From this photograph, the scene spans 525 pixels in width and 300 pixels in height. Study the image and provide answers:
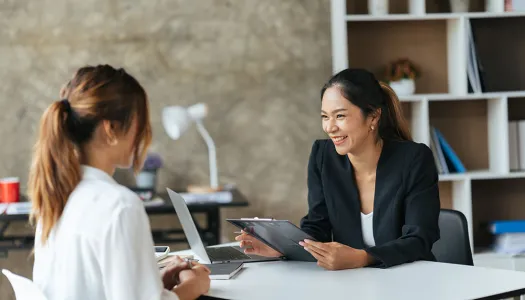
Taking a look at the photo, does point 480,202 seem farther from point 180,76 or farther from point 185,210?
point 185,210

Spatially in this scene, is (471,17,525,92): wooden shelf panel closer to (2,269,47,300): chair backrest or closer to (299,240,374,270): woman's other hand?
(299,240,374,270): woman's other hand

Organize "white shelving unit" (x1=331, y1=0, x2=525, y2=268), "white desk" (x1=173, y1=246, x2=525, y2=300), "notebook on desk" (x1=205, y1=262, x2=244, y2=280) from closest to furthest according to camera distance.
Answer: "white desk" (x1=173, y1=246, x2=525, y2=300)
"notebook on desk" (x1=205, y1=262, x2=244, y2=280)
"white shelving unit" (x1=331, y1=0, x2=525, y2=268)

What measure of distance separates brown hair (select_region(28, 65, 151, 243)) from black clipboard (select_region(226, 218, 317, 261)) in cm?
68

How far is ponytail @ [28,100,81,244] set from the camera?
5.46 feet

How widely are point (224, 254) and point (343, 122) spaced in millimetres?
578

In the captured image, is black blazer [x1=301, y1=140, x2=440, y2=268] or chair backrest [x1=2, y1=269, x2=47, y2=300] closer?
chair backrest [x1=2, y1=269, x2=47, y2=300]

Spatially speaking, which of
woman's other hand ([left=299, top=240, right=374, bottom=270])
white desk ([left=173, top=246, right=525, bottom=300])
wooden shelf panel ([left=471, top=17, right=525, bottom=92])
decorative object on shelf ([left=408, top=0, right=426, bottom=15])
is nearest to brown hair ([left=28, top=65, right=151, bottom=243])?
white desk ([left=173, top=246, right=525, bottom=300])

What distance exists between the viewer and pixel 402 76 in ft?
13.2

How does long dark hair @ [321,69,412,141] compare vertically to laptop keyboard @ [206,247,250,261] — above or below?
above

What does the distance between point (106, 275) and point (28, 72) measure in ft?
9.03

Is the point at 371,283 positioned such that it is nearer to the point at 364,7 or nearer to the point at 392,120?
the point at 392,120

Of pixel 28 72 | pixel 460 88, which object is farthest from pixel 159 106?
pixel 460 88

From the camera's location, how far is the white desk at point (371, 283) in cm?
197

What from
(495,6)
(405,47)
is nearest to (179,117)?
(405,47)
